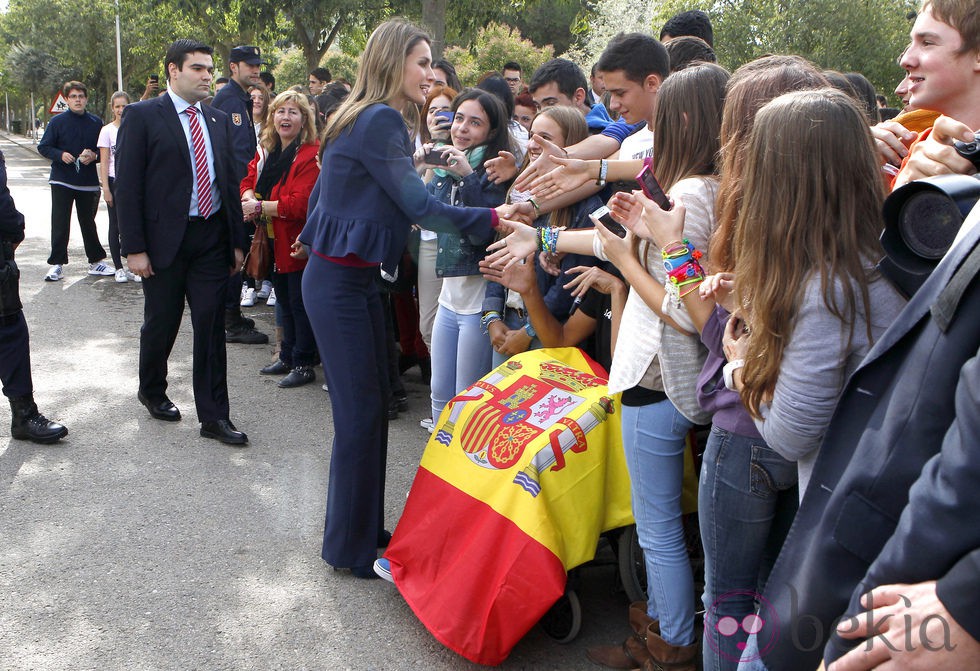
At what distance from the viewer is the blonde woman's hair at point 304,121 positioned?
6.34 meters

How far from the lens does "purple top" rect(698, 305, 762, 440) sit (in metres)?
2.23

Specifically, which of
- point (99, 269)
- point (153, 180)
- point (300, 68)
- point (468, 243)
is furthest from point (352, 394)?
point (300, 68)

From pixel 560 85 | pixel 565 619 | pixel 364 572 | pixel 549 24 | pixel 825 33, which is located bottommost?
pixel 364 572

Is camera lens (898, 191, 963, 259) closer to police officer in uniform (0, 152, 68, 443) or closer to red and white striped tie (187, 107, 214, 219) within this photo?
red and white striped tie (187, 107, 214, 219)

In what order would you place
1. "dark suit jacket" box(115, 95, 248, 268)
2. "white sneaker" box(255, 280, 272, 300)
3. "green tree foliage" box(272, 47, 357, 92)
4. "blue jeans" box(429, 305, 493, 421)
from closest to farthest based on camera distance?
1. "blue jeans" box(429, 305, 493, 421)
2. "dark suit jacket" box(115, 95, 248, 268)
3. "white sneaker" box(255, 280, 272, 300)
4. "green tree foliage" box(272, 47, 357, 92)

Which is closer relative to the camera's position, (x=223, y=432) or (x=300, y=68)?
(x=223, y=432)

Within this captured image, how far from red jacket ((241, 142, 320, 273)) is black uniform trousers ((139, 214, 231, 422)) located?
0.93 m

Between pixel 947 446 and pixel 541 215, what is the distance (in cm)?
Answer: 281

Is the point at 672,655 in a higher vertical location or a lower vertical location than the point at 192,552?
higher

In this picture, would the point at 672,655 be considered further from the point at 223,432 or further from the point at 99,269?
the point at 99,269

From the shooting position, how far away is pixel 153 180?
510 centimetres

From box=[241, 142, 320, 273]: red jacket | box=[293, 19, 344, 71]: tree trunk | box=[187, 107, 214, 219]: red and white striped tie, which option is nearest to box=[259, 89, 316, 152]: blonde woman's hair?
box=[241, 142, 320, 273]: red jacket

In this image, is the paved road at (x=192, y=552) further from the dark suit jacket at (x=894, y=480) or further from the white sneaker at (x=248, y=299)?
the white sneaker at (x=248, y=299)

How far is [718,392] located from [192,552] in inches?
100
